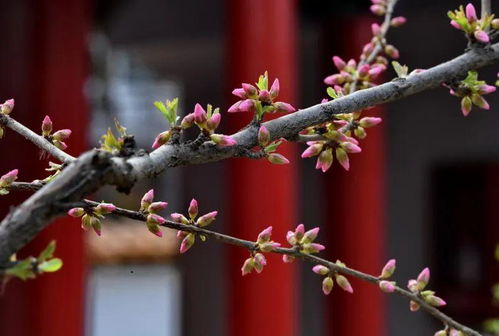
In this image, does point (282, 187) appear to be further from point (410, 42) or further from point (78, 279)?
point (410, 42)

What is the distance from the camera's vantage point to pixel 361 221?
345 centimetres

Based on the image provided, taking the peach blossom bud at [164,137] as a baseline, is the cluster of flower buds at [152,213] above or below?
below

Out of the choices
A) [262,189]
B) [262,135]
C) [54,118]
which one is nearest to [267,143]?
[262,135]

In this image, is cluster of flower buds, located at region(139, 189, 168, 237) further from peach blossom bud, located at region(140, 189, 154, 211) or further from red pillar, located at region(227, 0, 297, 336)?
red pillar, located at region(227, 0, 297, 336)

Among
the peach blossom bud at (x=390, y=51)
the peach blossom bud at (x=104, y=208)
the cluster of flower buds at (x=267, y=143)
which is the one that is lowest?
the peach blossom bud at (x=104, y=208)

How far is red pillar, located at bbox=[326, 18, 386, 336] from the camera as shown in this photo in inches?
135

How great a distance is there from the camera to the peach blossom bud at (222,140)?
1.82 ft

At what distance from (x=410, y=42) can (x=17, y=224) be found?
387 cm

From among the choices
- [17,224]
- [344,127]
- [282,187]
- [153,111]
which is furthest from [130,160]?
[153,111]

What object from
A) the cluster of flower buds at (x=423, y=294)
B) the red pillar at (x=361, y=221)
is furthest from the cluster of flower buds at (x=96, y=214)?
the red pillar at (x=361, y=221)

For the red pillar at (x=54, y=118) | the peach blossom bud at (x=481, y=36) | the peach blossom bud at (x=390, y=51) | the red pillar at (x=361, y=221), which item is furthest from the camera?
the red pillar at (x=361, y=221)

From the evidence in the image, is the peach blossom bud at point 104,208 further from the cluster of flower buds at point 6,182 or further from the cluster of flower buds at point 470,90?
the cluster of flower buds at point 470,90

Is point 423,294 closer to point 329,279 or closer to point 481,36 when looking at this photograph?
point 329,279

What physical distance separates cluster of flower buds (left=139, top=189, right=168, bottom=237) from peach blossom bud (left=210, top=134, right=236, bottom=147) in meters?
0.06
